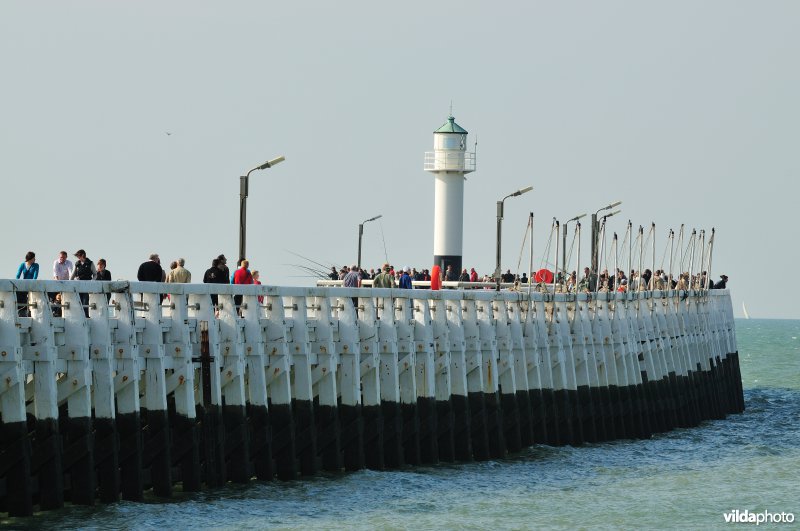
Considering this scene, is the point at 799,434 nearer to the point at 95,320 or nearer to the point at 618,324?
the point at 618,324

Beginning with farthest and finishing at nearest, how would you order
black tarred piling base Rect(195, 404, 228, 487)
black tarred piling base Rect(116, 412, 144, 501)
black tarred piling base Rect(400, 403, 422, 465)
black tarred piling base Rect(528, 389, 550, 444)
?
black tarred piling base Rect(528, 389, 550, 444)
black tarred piling base Rect(400, 403, 422, 465)
black tarred piling base Rect(195, 404, 228, 487)
black tarred piling base Rect(116, 412, 144, 501)

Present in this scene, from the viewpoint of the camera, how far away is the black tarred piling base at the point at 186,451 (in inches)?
1045

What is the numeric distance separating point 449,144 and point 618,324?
2614 cm

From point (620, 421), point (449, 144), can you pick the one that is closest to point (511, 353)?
point (620, 421)

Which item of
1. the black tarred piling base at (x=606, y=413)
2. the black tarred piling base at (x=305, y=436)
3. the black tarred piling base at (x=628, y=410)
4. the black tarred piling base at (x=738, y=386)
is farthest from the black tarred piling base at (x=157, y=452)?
the black tarred piling base at (x=738, y=386)

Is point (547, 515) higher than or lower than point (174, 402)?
lower

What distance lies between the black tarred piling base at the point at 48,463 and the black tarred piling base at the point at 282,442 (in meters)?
5.49

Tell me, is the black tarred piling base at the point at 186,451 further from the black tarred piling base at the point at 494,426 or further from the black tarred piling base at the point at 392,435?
the black tarred piling base at the point at 494,426

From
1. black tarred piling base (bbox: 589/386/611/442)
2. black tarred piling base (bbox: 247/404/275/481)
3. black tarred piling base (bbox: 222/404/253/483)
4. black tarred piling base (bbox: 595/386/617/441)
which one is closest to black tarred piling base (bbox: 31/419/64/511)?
black tarred piling base (bbox: 222/404/253/483)

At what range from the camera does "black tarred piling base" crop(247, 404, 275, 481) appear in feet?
92.9

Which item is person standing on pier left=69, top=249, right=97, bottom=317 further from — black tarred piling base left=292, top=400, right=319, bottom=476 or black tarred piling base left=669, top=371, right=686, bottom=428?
black tarred piling base left=669, top=371, right=686, bottom=428

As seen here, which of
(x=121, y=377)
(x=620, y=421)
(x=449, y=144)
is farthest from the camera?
(x=449, y=144)

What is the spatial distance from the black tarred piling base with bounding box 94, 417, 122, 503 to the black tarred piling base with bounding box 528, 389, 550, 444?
562 inches

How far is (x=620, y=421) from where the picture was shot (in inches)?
1693
